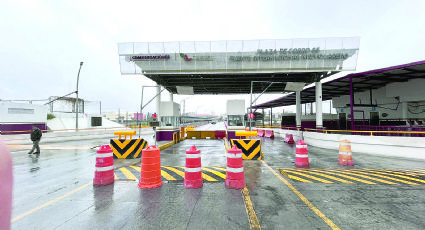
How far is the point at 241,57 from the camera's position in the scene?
17109 millimetres

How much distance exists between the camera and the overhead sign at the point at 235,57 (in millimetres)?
16344

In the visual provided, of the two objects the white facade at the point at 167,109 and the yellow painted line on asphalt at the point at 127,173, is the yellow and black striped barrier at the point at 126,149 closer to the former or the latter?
the yellow painted line on asphalt at the point at 127,173

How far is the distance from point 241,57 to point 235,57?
1.83 ft

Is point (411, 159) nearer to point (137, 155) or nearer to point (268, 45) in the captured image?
point (268, 45)

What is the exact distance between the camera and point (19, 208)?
4102 mm

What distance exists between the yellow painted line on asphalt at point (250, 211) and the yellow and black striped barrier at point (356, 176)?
2276mm

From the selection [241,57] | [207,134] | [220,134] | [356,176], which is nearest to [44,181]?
[356,176]

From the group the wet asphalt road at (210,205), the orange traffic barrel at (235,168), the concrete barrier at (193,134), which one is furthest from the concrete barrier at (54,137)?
A: the orange traffic barrel at (235,168)

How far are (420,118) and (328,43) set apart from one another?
1432 centimetres

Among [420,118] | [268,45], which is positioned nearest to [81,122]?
[268,45]

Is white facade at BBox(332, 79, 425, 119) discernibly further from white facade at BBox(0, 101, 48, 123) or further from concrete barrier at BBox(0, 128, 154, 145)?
white facade at BBox(0, 101, 48, 123)

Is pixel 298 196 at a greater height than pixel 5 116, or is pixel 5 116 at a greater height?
pixel 5 116

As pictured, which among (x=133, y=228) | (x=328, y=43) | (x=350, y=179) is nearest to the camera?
(x=133, y=228)

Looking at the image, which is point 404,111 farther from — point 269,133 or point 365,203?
point 365,203
